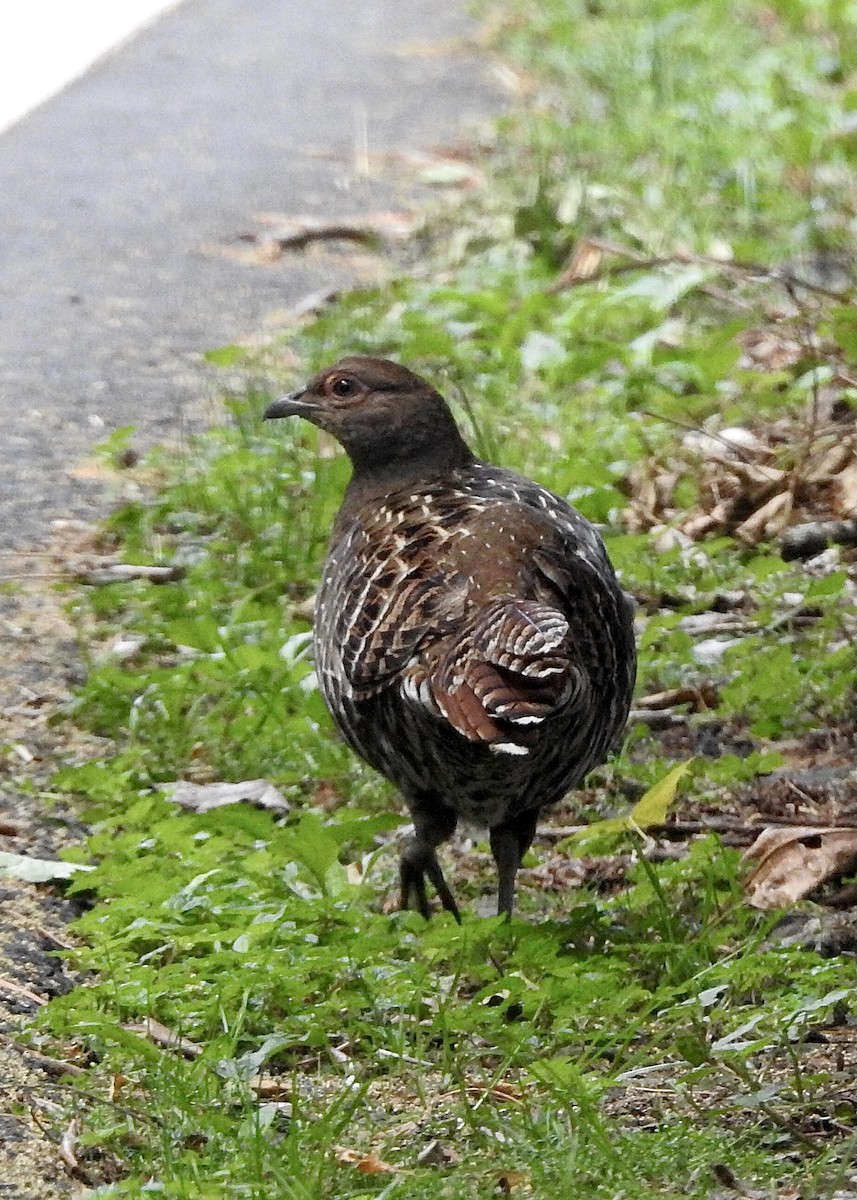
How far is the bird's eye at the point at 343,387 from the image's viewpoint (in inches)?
198

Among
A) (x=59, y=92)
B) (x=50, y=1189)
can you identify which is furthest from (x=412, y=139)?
(x=50, y=1189)

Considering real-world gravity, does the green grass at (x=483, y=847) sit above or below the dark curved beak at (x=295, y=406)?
below

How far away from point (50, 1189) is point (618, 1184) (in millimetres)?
876

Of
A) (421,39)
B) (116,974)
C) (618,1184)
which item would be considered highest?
(618,1184)

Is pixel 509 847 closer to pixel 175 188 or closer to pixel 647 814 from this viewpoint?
pixel 647 814

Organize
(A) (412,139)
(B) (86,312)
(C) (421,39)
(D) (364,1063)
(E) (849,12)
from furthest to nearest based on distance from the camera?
1. (C) (421,39)
2. (E) (849,12)
3. (A) (412,139)
4. (B) (86,312)
5. (D) (364,1063)

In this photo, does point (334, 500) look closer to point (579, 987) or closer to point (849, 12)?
point (579, 987)

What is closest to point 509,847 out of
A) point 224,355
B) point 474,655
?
point 474,655

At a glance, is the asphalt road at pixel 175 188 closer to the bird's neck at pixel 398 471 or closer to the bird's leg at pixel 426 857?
Result: the bird's neck at pixel 398 471

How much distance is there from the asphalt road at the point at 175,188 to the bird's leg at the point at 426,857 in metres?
2.33

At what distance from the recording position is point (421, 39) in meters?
13.5

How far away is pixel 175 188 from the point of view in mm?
10297

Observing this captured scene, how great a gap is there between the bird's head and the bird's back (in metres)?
0.38

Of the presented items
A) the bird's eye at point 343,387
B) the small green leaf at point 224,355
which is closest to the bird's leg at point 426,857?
the bird's eye at point 343,387
